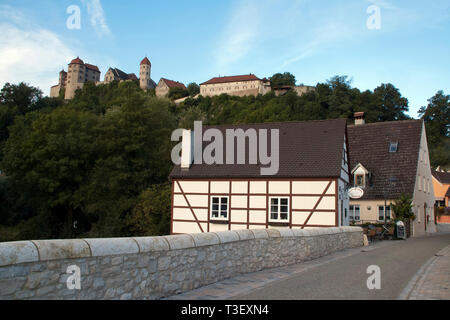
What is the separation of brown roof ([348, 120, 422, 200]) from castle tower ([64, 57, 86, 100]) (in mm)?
119814

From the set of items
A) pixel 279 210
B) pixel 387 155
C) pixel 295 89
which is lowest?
pixel 279 210

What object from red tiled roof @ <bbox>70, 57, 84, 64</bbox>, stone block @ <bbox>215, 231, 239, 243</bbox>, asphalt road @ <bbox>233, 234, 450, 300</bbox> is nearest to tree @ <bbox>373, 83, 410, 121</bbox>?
asphalt road @ <bbox>233, 234, 450, 300</bbox>

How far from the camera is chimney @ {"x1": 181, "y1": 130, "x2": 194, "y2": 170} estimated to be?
23141 mm

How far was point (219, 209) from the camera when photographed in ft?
71.3

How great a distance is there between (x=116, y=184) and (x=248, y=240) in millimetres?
22603

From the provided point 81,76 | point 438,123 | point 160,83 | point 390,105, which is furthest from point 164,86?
point 438,123

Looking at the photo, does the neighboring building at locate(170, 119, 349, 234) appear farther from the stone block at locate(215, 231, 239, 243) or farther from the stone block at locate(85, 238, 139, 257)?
the stone block at locate(85, 238, 139, 257)

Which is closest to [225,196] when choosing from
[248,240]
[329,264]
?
[329,264]

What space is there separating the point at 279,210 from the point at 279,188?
3.54 ft

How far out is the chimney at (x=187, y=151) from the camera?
2314 centimetres

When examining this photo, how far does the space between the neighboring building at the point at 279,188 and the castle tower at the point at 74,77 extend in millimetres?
122306

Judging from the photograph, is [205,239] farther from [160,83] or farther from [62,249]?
[160,83]

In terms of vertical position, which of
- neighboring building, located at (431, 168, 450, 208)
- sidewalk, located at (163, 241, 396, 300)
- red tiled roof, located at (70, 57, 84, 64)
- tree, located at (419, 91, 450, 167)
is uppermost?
red tiled roof, located at (70, 57, 84, 64)

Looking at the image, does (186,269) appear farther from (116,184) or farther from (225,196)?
(116,184)
